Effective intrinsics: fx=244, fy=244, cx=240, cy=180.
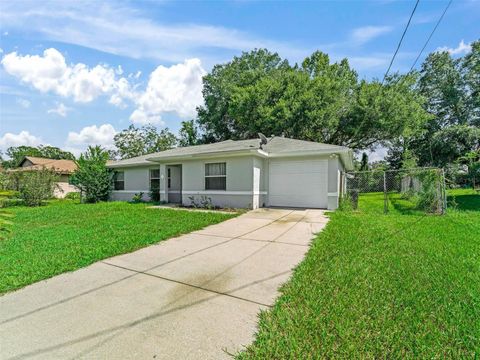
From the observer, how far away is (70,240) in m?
6.00

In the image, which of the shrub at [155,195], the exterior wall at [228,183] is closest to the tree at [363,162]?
the exterior wall at [228,183]

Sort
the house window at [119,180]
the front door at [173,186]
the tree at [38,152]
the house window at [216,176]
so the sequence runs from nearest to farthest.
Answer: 1. the house window at [216,176]
2. the front door at [173,186]
3. the house window at [119,180]
4. the tree at [38,152]

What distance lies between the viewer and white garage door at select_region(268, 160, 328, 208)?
36.7 ft

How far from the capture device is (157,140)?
34.8 meters

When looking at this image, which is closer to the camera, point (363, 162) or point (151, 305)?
point (151, 305)

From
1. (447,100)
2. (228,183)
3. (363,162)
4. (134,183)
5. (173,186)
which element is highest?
(447,100)

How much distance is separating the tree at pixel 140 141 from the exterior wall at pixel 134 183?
1781 cm

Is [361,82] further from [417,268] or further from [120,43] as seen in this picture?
[417,268]

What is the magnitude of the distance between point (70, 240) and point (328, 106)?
795 inches

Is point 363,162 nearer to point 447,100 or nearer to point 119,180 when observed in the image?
point 447,100

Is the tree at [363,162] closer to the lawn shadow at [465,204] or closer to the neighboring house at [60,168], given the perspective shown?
the lawn shadow at [465,204]

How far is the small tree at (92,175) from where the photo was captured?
51.6 ft

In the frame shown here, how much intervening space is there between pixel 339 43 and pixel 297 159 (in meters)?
4.94

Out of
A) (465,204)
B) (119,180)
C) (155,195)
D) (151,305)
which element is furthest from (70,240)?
(465,204)
